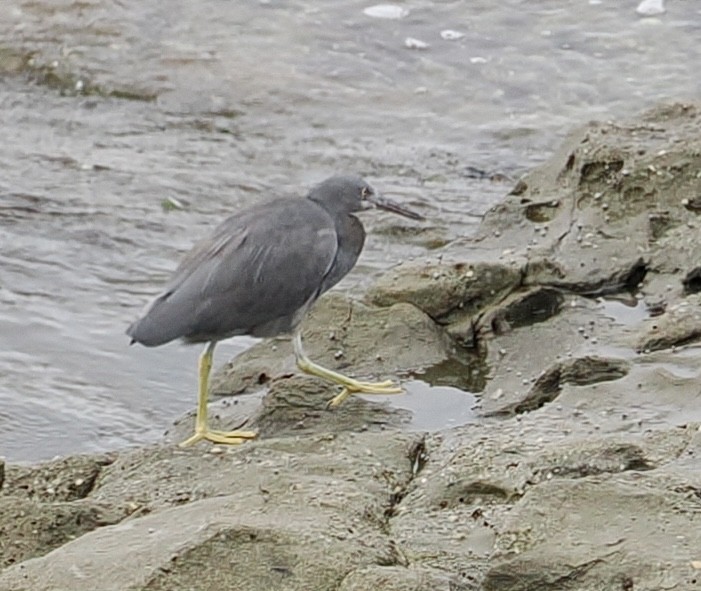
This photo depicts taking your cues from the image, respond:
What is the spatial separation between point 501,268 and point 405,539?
209cm

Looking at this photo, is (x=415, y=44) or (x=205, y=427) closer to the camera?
(x=205, y=427)

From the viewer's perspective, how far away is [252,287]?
495 centimetres

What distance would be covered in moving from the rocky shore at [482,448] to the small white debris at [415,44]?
4.78 m

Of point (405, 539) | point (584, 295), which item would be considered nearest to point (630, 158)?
point (584, 295)

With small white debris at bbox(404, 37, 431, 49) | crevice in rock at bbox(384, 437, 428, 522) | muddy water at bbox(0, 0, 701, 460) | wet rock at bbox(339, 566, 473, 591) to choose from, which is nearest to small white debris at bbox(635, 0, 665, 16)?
muddy water at bbox(0, 0, 701, 460)

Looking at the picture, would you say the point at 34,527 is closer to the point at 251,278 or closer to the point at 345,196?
the point at 251,278

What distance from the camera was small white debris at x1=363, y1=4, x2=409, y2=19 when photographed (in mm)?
11805

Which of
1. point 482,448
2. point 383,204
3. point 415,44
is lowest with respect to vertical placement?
point 415,44

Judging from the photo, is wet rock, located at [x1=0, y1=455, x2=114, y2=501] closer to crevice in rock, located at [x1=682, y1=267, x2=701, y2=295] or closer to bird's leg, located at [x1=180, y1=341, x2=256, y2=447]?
bird's leg, located at [x1=180, y1=341, x2=256, y2=447]

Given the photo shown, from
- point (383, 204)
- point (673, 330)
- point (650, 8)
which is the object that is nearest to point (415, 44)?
point (650, 8)

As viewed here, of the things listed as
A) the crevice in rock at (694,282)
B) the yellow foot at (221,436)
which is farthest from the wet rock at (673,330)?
the yellow foot at (221,436)

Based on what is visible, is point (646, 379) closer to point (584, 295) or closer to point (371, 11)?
point (584, 295)

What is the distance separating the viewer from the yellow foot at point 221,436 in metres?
4.75

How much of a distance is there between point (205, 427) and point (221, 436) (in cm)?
16
